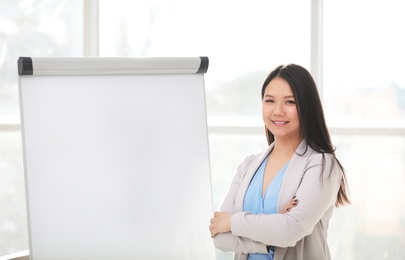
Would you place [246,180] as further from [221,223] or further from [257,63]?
[257,63]

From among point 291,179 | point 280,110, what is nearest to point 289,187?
point 291,179

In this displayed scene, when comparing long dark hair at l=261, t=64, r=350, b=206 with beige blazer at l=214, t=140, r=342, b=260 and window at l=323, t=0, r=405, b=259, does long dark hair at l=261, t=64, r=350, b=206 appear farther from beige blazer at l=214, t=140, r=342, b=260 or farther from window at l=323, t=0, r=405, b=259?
window at l=323, t=0, r=405, b=259

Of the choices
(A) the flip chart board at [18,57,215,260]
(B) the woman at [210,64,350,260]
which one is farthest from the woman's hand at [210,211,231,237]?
(A) the flip chart board at [18,57,215,260]

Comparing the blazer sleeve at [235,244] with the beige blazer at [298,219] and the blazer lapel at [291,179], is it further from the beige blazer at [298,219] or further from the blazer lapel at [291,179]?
the blazer lapel at [291,179]

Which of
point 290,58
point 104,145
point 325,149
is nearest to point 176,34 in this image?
point 290,58

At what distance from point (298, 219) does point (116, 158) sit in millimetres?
785

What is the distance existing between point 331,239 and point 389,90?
86 cm

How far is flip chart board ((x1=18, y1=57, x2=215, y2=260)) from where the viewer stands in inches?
99.9

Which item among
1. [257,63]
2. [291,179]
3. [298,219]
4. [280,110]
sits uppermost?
[257,63]

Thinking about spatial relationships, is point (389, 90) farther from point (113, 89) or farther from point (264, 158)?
point (113, 89)

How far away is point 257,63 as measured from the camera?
12.8 feet

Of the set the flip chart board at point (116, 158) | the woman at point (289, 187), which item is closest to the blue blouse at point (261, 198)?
the woman at point (289, 187)

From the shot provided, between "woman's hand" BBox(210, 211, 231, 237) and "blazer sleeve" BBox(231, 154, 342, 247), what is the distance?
1.5 inches

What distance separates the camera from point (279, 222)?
2.26 metres
